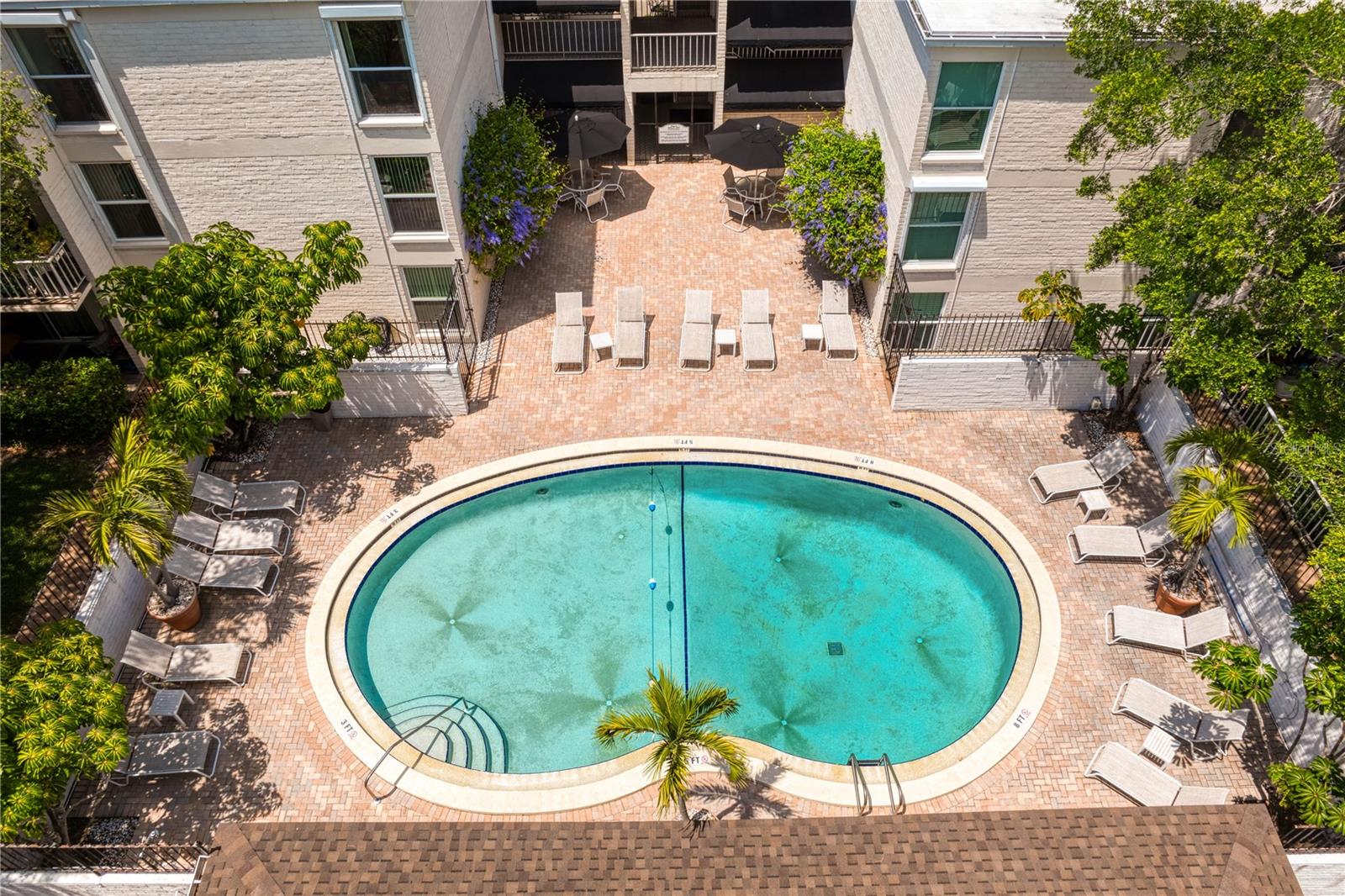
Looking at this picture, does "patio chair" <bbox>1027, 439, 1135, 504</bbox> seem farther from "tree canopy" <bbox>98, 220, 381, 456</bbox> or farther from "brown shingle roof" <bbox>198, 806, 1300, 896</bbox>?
"tree canopy" <bbox>98, 220, 381, 456</bbox>

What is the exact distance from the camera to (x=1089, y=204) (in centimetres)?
2047

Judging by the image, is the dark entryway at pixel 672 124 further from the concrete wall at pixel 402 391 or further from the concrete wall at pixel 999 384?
the concrete wall at pixel 999 384

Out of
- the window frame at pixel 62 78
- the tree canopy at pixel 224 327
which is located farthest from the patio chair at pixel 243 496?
the window frame at pixel 62 78

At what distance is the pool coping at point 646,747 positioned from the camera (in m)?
15.2

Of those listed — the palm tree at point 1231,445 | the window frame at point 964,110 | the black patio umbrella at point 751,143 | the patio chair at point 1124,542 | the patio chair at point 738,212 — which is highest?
the window frame at point 964,110

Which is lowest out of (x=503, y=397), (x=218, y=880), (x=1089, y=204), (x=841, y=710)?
(x=841, y=710)

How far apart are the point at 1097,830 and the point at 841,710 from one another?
208 inches

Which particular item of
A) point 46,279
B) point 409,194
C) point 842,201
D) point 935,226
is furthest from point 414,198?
point 935,226

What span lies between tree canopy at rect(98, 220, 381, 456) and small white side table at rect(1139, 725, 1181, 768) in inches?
675

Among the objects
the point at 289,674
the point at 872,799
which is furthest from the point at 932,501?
the point at 289,674

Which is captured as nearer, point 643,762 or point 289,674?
point 643,762

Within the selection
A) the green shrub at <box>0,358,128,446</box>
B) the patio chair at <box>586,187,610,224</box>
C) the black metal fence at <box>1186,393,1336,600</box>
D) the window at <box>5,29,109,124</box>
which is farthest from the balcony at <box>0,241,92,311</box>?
the black metal fence at <box>1186,393,1336,600</box>

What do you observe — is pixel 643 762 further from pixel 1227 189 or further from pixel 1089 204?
pixel 1089 204

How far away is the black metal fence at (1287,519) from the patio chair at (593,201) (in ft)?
61.2
